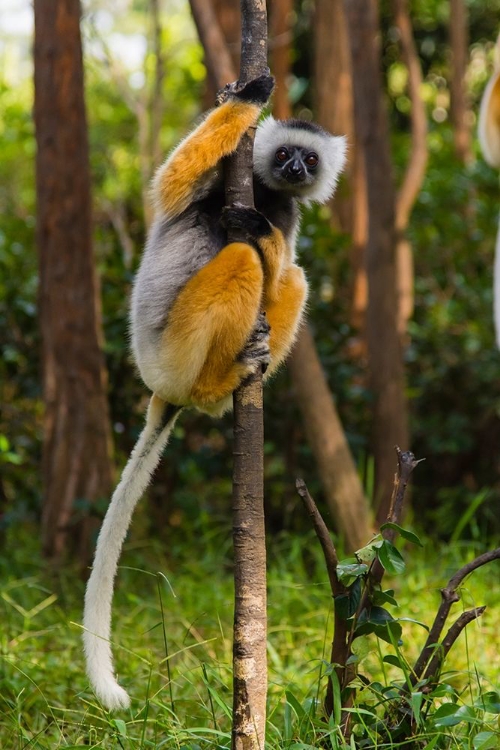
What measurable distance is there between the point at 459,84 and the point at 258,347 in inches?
472

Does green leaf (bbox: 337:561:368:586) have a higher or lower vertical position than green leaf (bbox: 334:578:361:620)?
higher

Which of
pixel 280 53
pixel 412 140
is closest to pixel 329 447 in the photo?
pixel 412 140

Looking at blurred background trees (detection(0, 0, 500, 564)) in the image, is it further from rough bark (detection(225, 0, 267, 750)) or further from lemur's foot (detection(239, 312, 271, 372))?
rough bark (detection(225, 0, 267, 750))

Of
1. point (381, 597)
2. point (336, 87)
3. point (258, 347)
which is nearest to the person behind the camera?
point (381, 597)

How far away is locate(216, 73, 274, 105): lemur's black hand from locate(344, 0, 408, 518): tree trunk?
3.71 meters

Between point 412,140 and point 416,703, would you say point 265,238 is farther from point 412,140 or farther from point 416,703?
point 412,140

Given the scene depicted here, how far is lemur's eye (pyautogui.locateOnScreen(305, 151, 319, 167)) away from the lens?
357 cm

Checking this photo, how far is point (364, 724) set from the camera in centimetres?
280

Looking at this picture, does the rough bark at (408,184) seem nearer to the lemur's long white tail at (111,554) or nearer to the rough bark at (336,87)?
the rough bark at (336,87)

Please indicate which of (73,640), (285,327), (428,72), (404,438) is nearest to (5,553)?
(73,640)

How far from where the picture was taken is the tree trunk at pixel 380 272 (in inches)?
253

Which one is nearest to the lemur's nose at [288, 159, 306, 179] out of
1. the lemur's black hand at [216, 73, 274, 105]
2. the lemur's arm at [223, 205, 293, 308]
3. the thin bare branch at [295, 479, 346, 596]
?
the lemur's arm at [223, 205, 293, 308]

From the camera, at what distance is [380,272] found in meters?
6.49

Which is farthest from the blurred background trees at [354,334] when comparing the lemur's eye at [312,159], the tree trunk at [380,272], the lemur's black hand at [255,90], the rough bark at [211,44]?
the lemur's black hand at [255,90]
